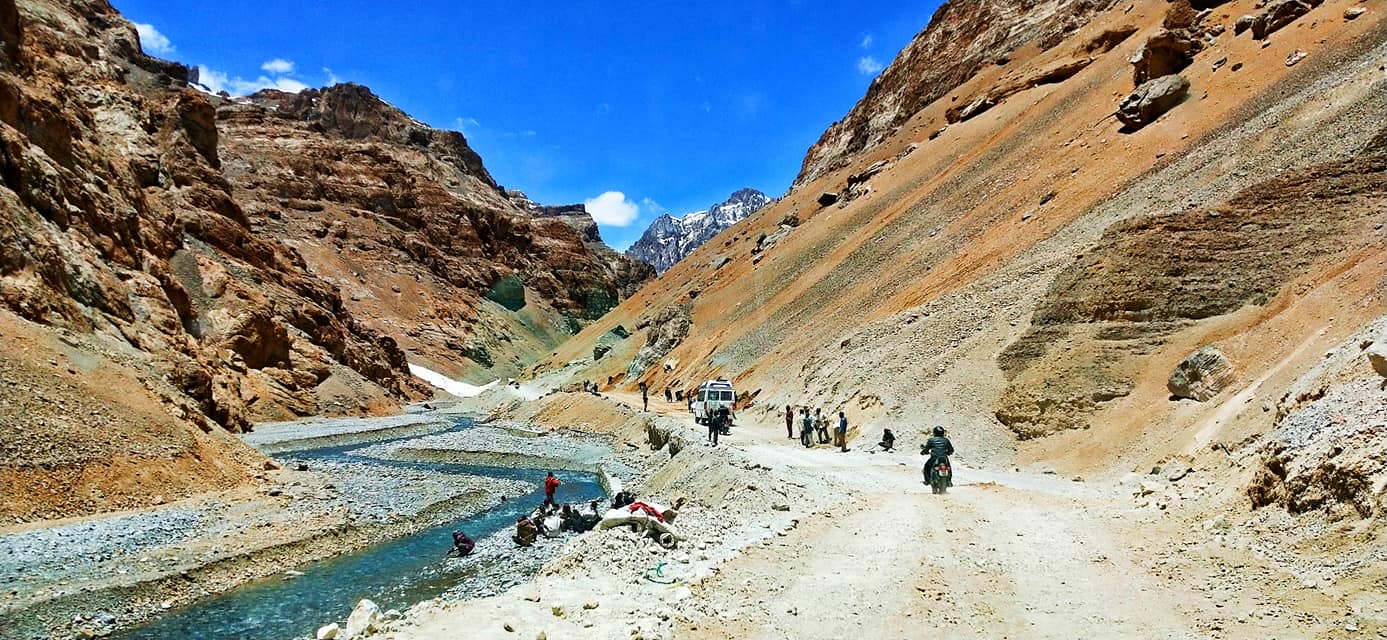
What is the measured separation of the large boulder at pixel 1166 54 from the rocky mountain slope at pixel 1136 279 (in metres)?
0.14

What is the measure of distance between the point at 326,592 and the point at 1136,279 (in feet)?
70.6

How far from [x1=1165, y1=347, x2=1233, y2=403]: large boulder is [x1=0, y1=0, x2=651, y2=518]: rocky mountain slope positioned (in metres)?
24.7

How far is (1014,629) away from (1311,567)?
3.11 metres

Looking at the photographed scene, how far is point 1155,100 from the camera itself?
40.1 m

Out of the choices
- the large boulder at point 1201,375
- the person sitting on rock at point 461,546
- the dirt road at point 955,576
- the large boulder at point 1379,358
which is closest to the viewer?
the dirt road at point 955,576

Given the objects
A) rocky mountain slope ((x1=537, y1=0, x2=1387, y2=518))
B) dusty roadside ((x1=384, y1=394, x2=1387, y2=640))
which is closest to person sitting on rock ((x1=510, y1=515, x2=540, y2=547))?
dusty roadside ((x1=384, y1=394, x2=1387, y2=640))

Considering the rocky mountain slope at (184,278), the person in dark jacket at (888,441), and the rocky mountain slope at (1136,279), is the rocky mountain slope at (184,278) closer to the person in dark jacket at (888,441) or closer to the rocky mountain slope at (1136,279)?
the person in dark jacket at (888,441)

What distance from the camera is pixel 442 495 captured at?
24.2 m

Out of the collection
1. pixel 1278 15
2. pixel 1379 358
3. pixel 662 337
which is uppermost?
pixel 1278 15

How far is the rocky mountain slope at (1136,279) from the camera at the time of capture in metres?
14.8

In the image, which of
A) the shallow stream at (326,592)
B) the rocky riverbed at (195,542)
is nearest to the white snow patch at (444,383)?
the rocky riverbed at (195,542)

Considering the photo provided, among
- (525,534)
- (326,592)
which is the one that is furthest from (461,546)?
(326,592)

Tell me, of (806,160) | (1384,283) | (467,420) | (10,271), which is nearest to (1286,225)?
(1384,283)

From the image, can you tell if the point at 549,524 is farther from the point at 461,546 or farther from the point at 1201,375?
the point at 1201,375
